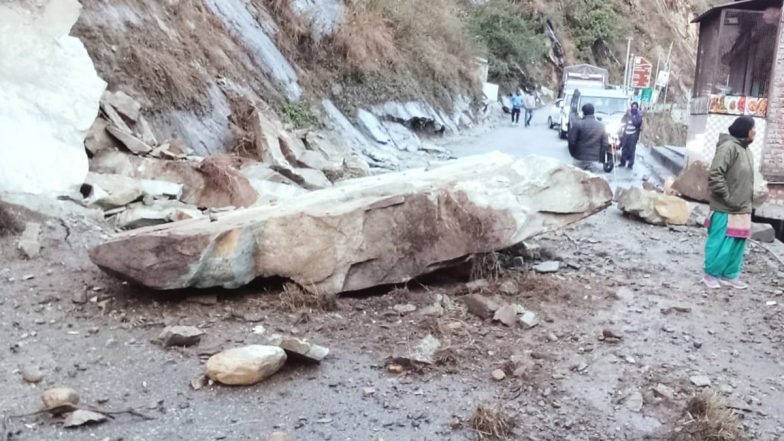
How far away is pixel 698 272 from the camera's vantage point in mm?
6867

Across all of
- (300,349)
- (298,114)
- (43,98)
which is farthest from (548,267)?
(298,114)

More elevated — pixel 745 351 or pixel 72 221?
pixel 72 221

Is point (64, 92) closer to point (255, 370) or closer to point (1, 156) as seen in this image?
point (1, 156)

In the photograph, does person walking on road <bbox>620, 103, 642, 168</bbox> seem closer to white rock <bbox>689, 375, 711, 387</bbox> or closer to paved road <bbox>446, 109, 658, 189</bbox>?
paved road <bbox>446, 109, 658, 189</bbox>

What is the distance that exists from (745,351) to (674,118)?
2661cm

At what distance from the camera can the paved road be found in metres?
15.4

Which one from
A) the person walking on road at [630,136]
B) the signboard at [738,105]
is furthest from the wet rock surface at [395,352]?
the person walking on road at [630,136]

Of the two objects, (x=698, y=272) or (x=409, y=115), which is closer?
(x=698, y=272)

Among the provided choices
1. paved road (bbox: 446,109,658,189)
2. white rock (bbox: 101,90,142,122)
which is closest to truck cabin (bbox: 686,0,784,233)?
paved road (bbox: 446,109,658,189)

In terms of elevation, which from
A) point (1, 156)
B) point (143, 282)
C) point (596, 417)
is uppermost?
point (1, 156)

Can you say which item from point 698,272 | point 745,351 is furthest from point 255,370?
point 698,272

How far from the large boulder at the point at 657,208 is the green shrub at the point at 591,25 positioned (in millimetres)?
45333

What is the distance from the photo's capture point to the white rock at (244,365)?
12.8ft

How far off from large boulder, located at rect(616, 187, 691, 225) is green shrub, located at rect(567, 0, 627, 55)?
4533 cm
